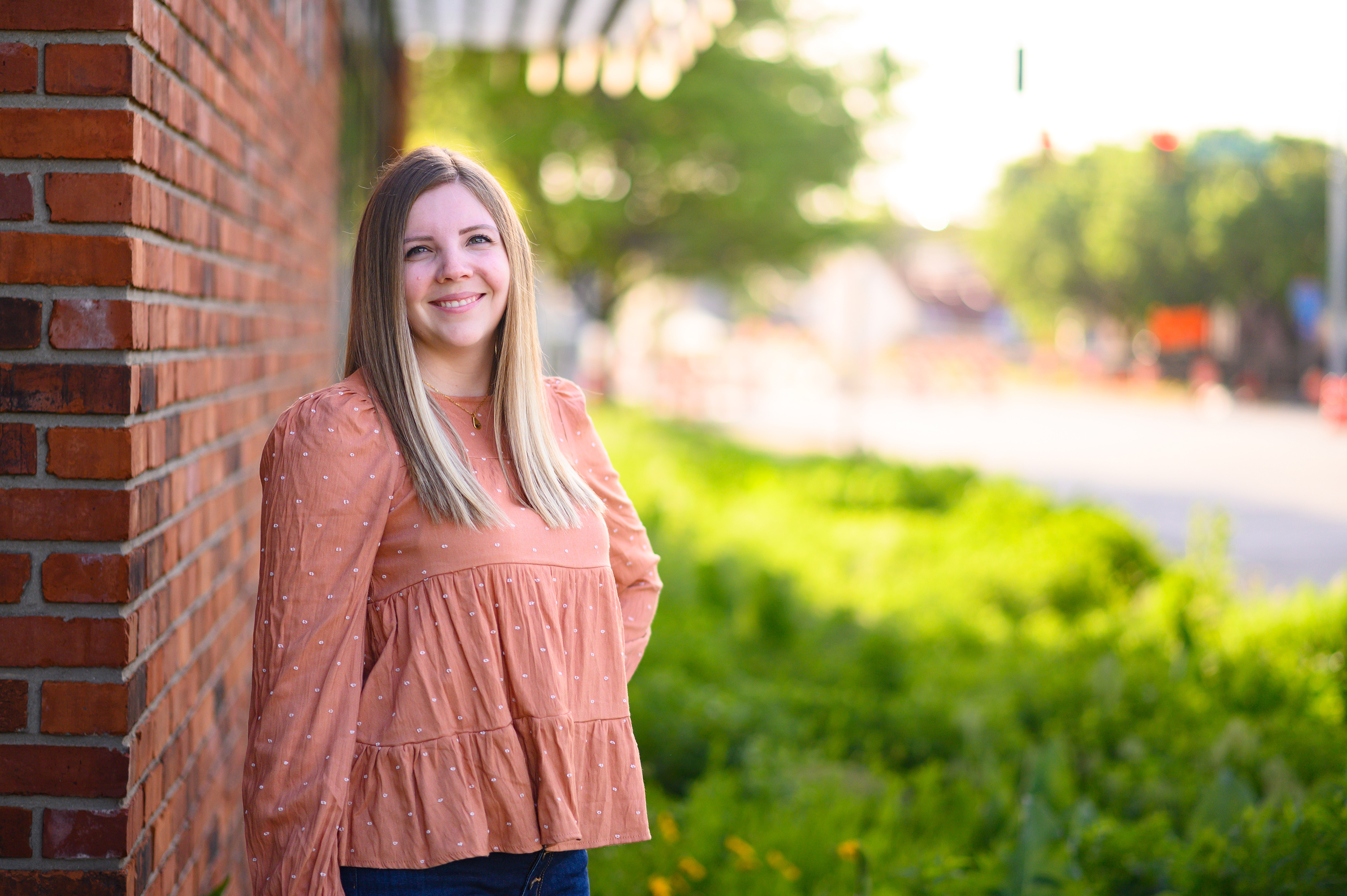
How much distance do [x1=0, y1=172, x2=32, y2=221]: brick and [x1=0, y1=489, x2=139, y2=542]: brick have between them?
41 centimetres

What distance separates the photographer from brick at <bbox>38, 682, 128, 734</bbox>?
1.85 metres

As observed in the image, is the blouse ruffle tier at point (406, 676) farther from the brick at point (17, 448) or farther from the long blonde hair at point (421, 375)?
the brick at point (17, 448)

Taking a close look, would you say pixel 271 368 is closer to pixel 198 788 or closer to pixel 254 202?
pixel 254 202

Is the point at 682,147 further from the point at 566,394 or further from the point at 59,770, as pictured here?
the point at 59,770

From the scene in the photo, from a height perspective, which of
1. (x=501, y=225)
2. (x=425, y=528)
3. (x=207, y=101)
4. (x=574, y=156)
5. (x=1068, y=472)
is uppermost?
(x=574, y=156)

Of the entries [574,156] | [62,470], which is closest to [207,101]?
[62,470]

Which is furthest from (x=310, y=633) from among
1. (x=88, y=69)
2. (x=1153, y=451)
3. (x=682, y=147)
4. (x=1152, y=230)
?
(x=1152, y=230)

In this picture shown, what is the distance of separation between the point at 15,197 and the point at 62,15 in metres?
0.28

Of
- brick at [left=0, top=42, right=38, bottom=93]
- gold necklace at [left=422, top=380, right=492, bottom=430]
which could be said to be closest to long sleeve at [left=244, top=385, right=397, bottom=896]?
gold necklace at [left=422, top=380, right=492, bottom=430]

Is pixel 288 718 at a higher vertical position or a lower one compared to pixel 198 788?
higher

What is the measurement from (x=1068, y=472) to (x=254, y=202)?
15206 millimetres

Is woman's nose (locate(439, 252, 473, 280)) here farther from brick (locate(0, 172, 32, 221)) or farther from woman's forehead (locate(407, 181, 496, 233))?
brick (locate(0, 172, 32, 221))

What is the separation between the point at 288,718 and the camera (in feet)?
5.61

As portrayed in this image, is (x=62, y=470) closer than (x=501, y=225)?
Yes
